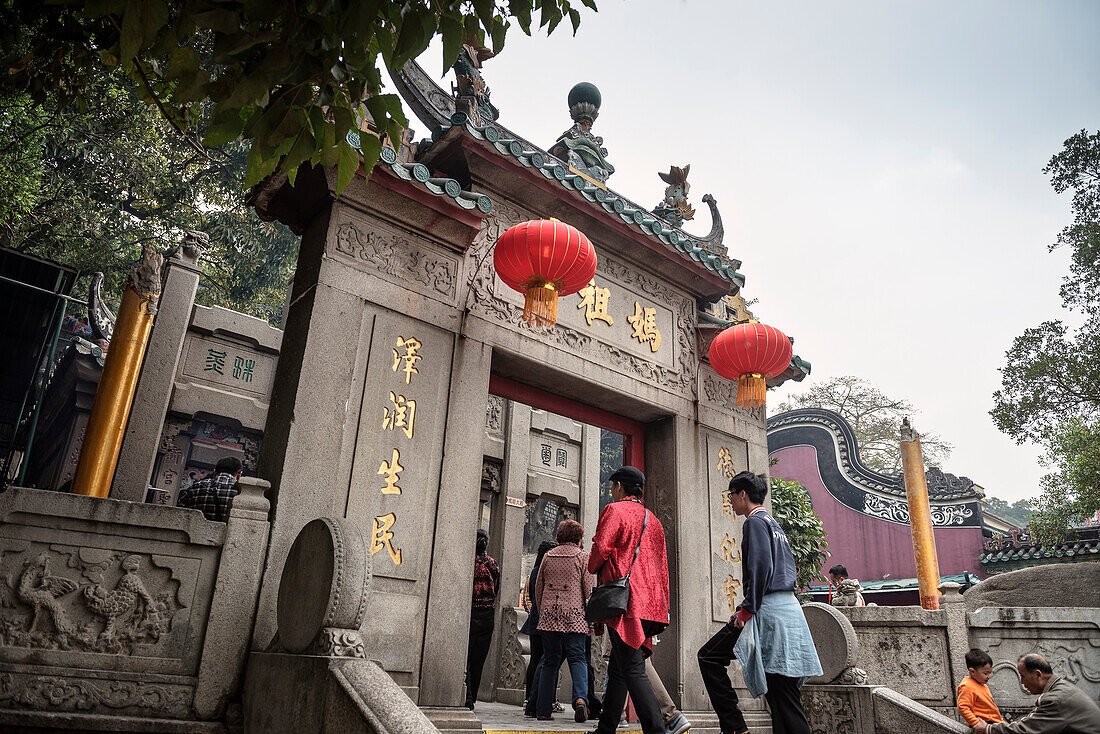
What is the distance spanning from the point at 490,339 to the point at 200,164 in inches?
532

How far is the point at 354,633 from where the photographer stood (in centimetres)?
348

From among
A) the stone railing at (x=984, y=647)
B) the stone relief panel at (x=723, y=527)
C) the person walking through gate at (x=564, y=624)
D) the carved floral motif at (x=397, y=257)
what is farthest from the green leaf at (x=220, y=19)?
the stone railing at (x=984, y=647)

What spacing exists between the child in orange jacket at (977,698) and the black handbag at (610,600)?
357cm

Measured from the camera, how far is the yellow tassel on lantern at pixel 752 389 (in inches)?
266

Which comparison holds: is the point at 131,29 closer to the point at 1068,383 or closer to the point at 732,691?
the point at 732,691

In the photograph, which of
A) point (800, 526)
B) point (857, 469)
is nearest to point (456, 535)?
point (800, 526)

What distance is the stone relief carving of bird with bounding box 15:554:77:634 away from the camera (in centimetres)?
358

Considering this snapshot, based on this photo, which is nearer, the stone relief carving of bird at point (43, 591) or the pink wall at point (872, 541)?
the stone relief carving of bird at point (43, 591)

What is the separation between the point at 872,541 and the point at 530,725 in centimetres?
1610

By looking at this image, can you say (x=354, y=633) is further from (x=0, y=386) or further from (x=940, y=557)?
(x=940, y=557)

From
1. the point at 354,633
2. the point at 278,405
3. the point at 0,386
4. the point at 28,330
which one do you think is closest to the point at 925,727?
the point at 354,633

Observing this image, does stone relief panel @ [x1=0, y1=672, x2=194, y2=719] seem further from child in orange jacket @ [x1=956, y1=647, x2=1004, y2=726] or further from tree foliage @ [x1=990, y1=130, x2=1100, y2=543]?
tree foliage @ [x1=990, y1=130, x2=1100, y2=543]

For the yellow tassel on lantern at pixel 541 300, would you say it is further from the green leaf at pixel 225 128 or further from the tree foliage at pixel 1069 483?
the tree foliage at pixel 1069 483

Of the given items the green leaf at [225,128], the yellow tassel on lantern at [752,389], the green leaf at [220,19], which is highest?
the yellow tassel on lantern at [752,389]
